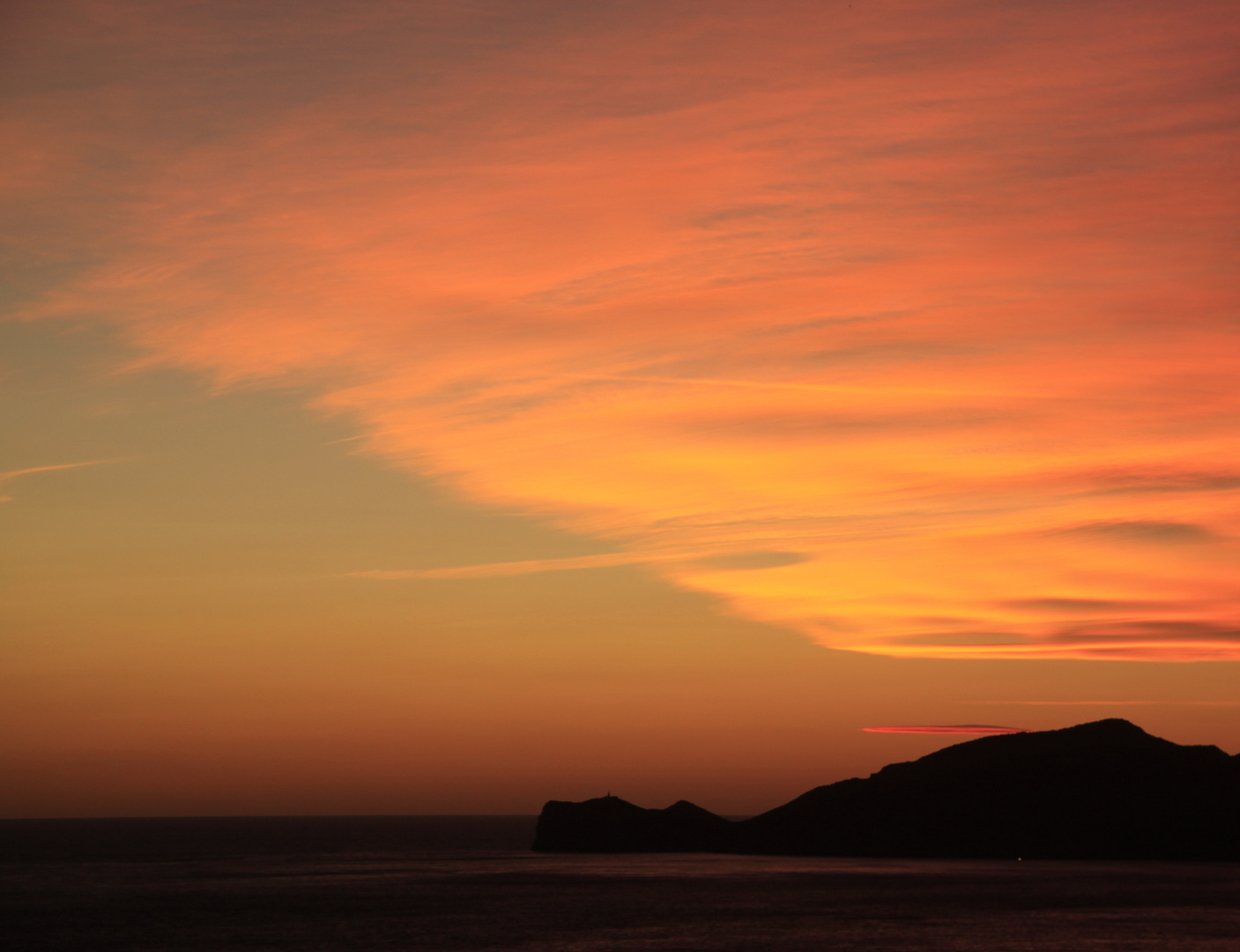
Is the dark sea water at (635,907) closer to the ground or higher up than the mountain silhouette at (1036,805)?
closer to the ground

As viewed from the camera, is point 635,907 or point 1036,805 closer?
point 635,907

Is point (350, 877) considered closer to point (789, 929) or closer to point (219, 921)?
point (219, 921)

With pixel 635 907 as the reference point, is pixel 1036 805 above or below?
above

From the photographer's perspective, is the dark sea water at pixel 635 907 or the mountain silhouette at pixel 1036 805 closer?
the dark sea water at pixel 635 907

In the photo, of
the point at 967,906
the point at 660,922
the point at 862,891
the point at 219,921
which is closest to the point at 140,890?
the point at 219,921
